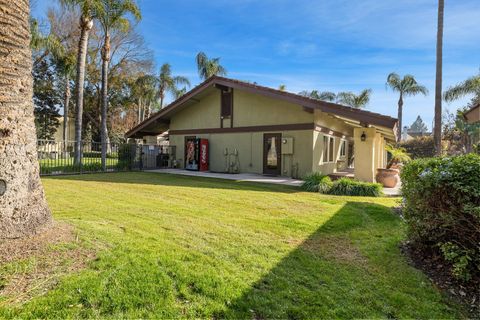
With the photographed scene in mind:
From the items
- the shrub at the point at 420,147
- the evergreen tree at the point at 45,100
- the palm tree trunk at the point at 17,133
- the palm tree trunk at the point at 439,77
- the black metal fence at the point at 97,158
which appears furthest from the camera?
the evergreen tree at the point at 45,100

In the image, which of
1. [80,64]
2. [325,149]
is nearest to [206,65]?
[80,64]

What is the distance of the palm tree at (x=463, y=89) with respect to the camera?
68.9ft

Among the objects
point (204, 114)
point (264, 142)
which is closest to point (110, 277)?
point (264, 142)

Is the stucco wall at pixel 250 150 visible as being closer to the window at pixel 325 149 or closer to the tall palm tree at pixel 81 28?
the window at pixel 325 149

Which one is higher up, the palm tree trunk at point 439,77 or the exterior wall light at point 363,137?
the palm tree trunk at point 439,77

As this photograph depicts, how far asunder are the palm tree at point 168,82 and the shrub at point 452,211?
32134 mm

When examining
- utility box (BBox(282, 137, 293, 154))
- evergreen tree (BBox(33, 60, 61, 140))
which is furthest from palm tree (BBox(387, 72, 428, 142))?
evergreen tree (BBox(33, 60, 61, 140))

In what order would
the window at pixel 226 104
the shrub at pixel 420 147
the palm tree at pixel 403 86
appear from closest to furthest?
the window at pixel 226 104 → the shrub at pixel 420 147 → the palm tree at pixel 403 86

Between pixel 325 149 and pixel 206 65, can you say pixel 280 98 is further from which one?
pixel 206 65

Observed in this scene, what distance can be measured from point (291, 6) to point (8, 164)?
12.0m

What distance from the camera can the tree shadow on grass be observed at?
259 cm

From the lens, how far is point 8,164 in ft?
10.1

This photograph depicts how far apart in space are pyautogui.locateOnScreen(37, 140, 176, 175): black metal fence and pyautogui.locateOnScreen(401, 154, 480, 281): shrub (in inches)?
534

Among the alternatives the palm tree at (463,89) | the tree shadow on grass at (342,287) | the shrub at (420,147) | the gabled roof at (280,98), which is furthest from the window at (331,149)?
the shrub at (420,147)
